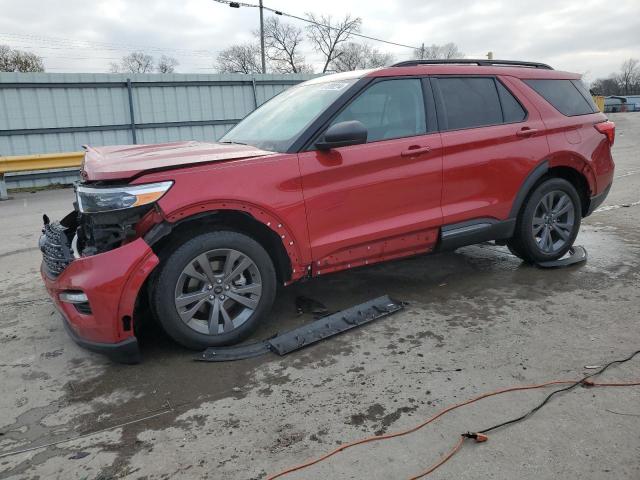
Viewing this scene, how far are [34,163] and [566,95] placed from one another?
39.4ft

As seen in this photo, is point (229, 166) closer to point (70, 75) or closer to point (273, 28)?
point (70, 75)

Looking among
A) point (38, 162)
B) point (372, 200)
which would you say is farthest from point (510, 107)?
point (38, 162)

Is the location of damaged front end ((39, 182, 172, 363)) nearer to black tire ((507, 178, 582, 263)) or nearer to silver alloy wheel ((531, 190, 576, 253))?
black tire ((507, 178, 582, 263))

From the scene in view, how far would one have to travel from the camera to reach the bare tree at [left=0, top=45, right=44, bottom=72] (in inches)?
1796

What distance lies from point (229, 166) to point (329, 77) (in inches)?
62.1

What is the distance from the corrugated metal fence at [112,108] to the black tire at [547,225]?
12.4 m

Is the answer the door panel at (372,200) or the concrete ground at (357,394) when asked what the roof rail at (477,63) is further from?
the concrete ground at (357,394)

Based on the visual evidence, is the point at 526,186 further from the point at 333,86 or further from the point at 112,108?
the point at 112,108

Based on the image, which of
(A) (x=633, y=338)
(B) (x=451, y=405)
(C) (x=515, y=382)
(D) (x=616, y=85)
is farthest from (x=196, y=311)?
(D) (x=616, y=85)

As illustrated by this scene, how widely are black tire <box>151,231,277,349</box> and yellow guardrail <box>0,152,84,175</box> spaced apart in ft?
34.8

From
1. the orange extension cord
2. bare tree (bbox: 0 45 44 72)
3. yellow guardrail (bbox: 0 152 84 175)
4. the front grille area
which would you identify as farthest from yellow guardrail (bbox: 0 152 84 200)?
bare tree (bbox: 0 45 44 72)

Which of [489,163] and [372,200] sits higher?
[489,163]

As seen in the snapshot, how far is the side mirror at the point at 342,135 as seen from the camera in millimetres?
3432

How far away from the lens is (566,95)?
491 cm
